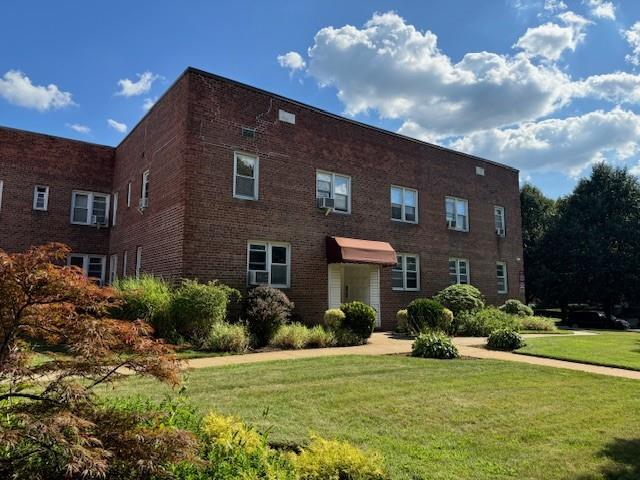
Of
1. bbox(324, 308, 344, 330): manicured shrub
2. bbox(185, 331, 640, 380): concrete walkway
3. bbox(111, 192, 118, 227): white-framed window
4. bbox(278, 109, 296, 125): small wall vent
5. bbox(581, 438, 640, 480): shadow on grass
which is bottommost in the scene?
bbox(581, 438, 640, 480): shadow on grass

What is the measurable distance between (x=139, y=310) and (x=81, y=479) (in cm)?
1000

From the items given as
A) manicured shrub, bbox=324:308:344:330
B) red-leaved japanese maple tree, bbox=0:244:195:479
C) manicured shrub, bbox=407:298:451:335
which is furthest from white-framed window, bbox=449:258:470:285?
red-leaved japanese maple tree, bbox=0:244:195:479

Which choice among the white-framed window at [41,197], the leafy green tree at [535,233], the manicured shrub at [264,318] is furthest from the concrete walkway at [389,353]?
the leafy green tree at [535,233]

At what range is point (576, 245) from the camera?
35.7 m

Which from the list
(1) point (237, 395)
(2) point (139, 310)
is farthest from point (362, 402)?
(2) point (139, 310)

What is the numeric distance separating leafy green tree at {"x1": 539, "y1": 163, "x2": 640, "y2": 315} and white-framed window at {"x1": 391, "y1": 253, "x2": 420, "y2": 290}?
20737mm

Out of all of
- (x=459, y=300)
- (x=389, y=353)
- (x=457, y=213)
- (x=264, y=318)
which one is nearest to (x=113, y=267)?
(x=264, y=318)

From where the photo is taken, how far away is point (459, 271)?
22.7 meters

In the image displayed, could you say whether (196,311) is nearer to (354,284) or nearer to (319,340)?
(319,340)

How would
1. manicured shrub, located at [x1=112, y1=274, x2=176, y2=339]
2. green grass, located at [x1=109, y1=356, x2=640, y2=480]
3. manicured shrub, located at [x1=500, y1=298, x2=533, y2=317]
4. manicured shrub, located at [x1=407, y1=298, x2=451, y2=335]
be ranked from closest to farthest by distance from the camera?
→ green grass, located at [x1=109, y1=356, x2=640, y2=480] → manicured shrub, located at [x1=112, y1=274, x2=176, y2=339] → manicured shrub, located at [x1=407, y1=298, x2=451, y2=335] → manicured shrub, located at [x1=500, y1=298, x2=533, y2=317]

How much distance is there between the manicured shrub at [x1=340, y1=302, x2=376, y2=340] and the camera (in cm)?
1398

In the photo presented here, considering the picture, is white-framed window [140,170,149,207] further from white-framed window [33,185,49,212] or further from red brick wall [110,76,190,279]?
white-framed window [33,185,49,212]

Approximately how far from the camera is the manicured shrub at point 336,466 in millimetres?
3758

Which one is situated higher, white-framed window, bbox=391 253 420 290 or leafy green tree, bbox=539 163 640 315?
leafy green tree, bbox=539 163 640 315
